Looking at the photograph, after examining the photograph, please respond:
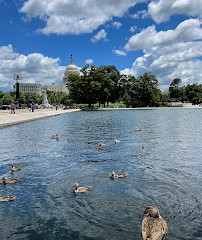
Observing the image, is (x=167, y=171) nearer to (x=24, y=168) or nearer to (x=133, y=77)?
(x=24, y=168)

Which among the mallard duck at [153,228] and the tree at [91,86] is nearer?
the mallard duck at [153,228]

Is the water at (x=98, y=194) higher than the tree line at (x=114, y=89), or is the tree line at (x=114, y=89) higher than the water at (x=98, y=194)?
the tree line at (x=114, y=89)

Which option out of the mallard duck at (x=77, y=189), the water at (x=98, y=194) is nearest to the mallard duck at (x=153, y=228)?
the water at (x=98, y=194)

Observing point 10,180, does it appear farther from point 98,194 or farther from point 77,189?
point 98,194

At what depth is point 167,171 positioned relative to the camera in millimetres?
8898

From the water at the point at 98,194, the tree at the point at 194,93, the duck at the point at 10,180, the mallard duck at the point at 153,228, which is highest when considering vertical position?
the tree at the point at 194,93

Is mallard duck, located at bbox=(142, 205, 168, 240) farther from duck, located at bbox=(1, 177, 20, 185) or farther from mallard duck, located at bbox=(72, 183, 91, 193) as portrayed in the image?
duck, located at bbox=(1, 177, 20, 185)

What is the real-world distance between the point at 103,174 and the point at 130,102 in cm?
8390

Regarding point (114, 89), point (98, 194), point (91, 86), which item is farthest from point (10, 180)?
point (114, 89)

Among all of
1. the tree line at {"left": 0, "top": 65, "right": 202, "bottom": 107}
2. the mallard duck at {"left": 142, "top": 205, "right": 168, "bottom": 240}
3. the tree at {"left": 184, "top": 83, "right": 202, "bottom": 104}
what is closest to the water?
the mallard duck at {"left": 142, "top": 205, "right": 168, "bottom": 240}

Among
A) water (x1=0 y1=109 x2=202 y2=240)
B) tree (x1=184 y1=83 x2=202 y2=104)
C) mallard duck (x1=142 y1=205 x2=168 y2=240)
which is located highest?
tree (x1=184 y1=83 x2=202 y2=104)

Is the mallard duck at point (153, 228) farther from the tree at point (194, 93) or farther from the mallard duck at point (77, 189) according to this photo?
the tree at point (194, 93)

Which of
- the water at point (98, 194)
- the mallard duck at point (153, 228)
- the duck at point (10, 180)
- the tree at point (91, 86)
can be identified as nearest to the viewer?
the mallard duck at point (153, 228)

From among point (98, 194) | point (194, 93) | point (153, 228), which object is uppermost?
point (194, 93)
